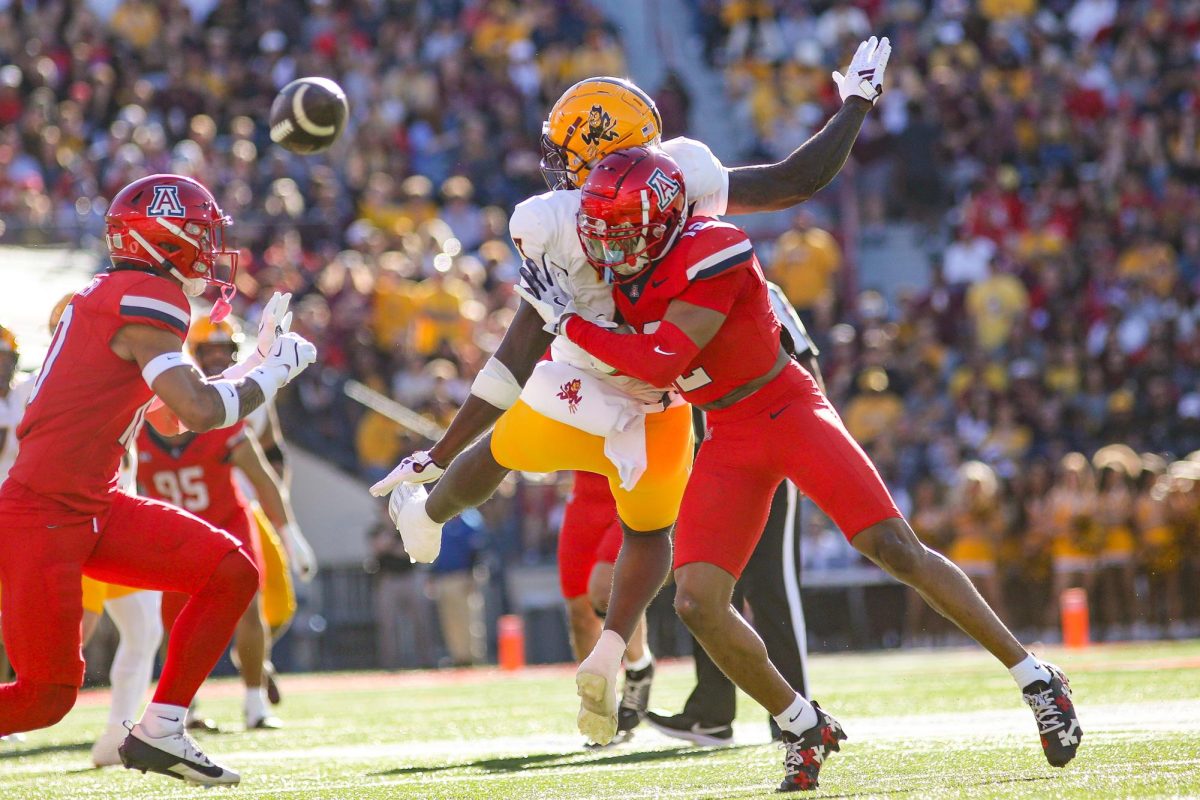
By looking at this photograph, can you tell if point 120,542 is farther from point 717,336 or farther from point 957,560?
point 957,560

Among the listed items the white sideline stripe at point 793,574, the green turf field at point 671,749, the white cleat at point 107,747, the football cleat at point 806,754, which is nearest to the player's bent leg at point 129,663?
the white cleat at point 107,747

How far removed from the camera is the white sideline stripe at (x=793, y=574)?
6262mm

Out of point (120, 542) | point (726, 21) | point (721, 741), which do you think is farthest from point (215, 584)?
point (726, 21)

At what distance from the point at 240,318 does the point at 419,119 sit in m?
3.93

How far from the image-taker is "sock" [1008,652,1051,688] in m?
4.82

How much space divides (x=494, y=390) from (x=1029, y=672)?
171 cm

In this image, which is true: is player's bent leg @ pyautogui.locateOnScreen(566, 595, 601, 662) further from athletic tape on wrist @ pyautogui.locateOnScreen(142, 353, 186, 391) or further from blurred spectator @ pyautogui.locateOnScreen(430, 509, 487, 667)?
blurred spectator @ pyautogui.locateOnScreen(430, 509, 487, 667)

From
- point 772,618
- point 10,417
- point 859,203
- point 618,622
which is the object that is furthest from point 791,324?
point 859,203

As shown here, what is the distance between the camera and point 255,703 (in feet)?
25.6

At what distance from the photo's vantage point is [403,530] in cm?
558

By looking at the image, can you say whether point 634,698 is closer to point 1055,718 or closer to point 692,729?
point 692,729

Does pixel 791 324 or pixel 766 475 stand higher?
pixel 791 324

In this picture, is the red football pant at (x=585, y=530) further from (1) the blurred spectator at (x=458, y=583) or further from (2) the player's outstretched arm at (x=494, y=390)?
(1) the blurred spectator at (x=458, y=583)

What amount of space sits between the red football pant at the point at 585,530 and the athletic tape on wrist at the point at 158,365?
216 centimetres
